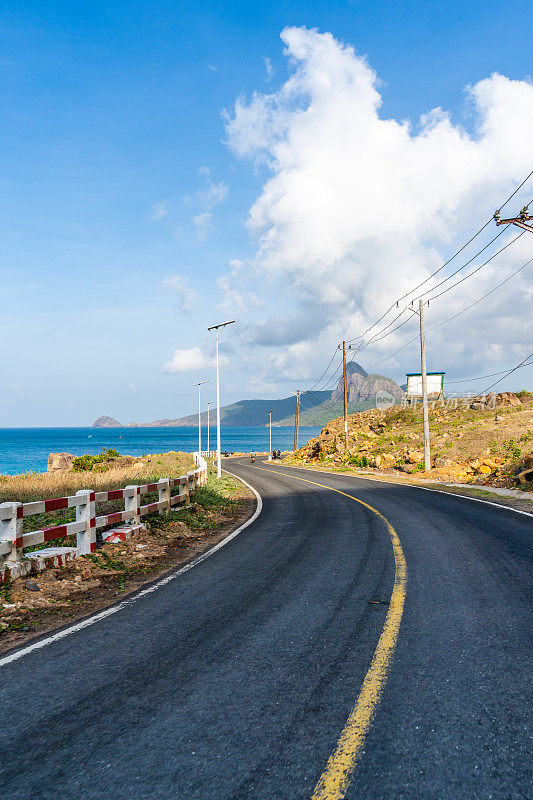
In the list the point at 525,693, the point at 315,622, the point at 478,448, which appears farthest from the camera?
the point at 478,448

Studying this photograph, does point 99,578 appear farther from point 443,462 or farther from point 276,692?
point 443,462

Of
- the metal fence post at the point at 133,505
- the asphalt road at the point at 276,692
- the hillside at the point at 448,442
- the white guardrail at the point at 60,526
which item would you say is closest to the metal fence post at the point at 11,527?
the white guardrail at the point at 60,526

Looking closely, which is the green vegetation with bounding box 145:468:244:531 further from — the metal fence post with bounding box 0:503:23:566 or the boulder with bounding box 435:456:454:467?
the boulder with bounding box 435:456:454:467

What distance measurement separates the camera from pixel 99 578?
8.04 metres

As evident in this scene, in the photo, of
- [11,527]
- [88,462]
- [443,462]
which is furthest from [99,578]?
[88,462]

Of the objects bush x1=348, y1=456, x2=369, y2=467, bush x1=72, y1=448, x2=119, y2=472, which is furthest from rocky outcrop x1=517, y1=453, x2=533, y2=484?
bush x1=72, y1=448, x2=119, y2=472

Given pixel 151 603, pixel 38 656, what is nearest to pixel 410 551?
pixel 151 603

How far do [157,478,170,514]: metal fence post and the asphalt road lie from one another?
16.9 feet

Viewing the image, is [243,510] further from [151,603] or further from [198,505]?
[151,603]

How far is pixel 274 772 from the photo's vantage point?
291cm

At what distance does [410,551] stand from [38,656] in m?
6.40

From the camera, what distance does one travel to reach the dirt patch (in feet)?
20.3

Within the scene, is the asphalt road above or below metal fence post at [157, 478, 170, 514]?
below

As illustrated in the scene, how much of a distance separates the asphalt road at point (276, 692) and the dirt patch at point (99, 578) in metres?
0.70
